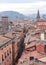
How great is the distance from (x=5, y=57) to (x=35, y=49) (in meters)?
5.62

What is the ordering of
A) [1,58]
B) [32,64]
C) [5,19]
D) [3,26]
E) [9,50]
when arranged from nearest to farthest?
[32,64] < [1,58] < [9,50] < [3,26] < [5,19]

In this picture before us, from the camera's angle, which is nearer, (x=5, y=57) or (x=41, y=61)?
(x=41, y=61)

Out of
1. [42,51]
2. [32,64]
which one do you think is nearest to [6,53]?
[42,51]

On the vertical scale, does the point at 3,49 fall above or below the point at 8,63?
above

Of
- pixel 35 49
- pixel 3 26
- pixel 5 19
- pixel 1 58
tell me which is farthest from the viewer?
pixel 5 19

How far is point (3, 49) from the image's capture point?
37.0m

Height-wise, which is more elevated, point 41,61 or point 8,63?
point 41,61

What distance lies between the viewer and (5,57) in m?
38.4

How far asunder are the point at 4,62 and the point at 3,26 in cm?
6657

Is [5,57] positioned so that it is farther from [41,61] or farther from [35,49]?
[41,61]

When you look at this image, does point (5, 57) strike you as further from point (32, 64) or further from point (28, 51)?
point (32, 64)

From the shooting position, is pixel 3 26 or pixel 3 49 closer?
pixel 3 49

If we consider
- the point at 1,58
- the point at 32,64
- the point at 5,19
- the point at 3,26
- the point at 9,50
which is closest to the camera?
the point at 32,64

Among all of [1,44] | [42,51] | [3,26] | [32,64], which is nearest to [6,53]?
[1,44]
